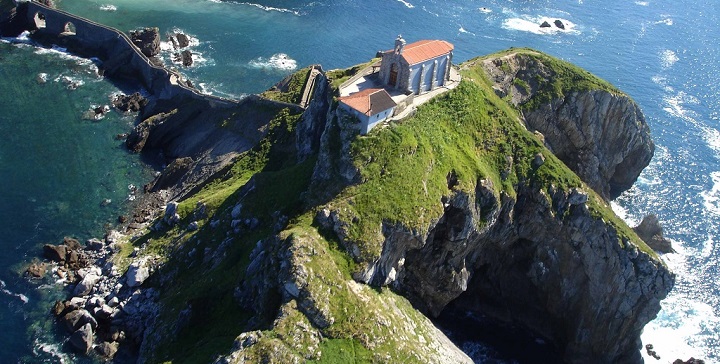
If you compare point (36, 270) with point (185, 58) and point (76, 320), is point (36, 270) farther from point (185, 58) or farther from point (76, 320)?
point (185, 58)

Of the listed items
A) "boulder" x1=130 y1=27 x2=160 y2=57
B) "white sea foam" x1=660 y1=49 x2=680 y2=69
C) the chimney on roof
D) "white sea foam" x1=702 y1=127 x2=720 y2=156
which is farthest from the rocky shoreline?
"white sea foam" x1=660 y1=49 x2=680 y2=69


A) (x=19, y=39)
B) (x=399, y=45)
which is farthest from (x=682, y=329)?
(x=19, y=39)

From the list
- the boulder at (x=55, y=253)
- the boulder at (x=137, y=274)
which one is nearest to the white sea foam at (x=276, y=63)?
the boulder at (x=55, y=253)

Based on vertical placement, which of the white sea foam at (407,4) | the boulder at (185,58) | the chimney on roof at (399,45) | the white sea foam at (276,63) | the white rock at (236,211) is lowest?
the white sea foam at (276,63)

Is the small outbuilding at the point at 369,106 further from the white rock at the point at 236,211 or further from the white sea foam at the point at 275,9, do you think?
the white sea foam at the point at 275,9

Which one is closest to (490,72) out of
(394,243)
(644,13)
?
(394,243)

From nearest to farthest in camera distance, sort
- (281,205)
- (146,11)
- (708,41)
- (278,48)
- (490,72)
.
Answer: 1. (281,205)
2. (490,72)
3. (278,48)
4. (146,11)
5. (708,41)

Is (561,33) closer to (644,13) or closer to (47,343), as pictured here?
(644,13)
